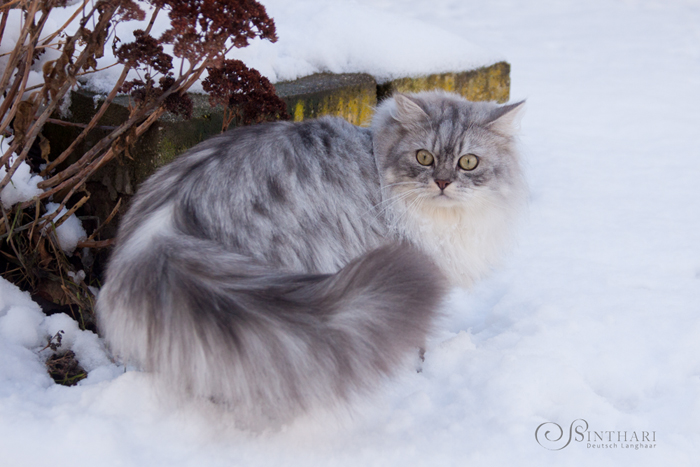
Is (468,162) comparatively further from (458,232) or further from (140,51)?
(140,51)

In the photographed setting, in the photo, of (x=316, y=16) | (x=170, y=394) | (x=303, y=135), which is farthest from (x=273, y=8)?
(x=170, y=394)

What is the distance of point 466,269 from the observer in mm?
1803

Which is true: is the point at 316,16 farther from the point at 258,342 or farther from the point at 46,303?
the point at 258,342

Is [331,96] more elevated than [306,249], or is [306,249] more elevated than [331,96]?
[331,96]

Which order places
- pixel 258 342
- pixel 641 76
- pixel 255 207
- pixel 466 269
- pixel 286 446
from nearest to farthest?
pixel 258 342, pixel 286 446, pixel 255 207, pixel 466 269, pixel 641 76

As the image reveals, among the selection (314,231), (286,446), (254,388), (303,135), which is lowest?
(286,446)

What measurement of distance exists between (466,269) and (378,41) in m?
1.42

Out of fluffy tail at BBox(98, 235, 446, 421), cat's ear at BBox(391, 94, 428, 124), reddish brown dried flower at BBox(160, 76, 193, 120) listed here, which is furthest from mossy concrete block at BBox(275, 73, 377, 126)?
fluffy tail at BBox(98, 235, 446, 421)

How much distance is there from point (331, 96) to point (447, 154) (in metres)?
0.87

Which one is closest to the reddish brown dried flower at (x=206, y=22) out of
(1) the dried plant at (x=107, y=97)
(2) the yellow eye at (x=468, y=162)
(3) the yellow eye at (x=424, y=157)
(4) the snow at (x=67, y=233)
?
(1) the dried plant at (x=107, y=97)

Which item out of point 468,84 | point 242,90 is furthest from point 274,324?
point 468,84

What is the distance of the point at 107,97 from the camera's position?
5.90 ft

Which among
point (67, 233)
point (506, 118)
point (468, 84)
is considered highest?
point (468, 84)

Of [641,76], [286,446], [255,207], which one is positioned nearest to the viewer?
[286,446]
